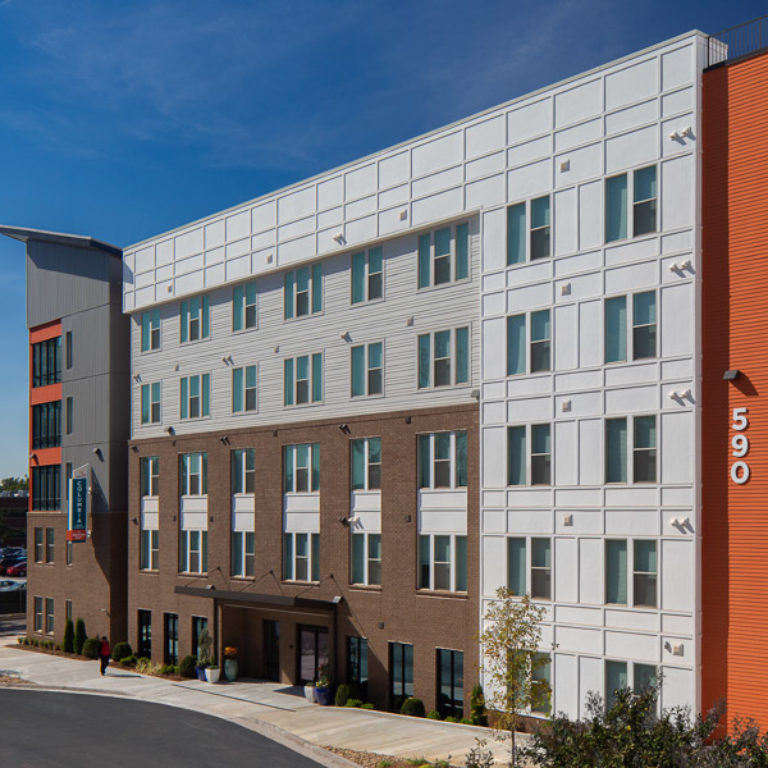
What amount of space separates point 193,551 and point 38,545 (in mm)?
14660

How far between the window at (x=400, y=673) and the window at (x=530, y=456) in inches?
298

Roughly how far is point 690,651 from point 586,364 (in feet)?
26.5

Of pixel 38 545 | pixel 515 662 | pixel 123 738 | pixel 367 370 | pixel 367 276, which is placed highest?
pixel 367 276

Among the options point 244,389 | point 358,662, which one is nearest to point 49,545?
point 244,389

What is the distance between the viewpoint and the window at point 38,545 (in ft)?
170

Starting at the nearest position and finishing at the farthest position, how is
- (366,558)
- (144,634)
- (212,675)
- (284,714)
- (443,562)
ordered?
(443,562) < (284,714) < (366,558) < (212,675) < (144,634)

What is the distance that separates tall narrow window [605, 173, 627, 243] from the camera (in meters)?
26.4

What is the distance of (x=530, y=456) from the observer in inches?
1113

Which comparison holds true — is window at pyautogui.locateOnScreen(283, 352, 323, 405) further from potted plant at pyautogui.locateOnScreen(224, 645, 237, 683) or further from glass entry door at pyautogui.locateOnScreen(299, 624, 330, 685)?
potted plant at pyautogui.locateOnScreen(224, 645, 237, 683)

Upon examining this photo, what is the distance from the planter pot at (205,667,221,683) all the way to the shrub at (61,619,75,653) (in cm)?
1208

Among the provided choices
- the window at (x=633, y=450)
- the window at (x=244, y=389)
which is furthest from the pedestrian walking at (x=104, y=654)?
the window at (x=633, y=450)

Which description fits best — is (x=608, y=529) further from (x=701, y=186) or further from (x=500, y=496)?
(x=701, y=186)

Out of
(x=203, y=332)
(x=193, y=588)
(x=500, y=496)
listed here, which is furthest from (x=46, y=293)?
(x=500, y=496)

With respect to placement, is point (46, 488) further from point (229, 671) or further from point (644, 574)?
point (644, 574)
